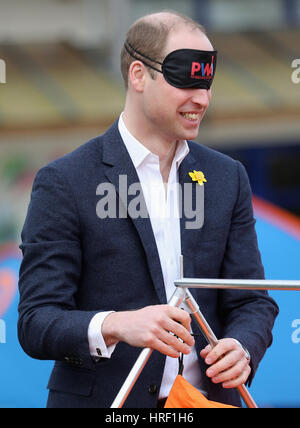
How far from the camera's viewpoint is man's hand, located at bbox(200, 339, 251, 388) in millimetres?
2043

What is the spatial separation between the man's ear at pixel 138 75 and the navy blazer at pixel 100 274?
0.15m

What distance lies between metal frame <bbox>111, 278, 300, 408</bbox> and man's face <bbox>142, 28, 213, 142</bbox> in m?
0.44

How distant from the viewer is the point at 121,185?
220 cm

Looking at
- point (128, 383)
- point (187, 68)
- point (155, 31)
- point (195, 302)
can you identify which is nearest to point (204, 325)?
point (195, 302)

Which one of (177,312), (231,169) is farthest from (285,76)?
(177,312)

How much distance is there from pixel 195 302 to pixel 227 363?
184 mm

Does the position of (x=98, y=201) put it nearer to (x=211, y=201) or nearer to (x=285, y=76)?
(x=211, y=201)

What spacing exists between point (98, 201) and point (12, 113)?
6.44 metres

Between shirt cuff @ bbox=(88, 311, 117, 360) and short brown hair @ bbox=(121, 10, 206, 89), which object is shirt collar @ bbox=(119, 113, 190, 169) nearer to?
short brown hair @ bbox=(121, 10, 206, 89)

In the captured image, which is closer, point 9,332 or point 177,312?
point 177,312

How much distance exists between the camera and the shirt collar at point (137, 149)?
88.7 inches

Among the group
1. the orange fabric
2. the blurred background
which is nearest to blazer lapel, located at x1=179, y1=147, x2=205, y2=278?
the orange fabric

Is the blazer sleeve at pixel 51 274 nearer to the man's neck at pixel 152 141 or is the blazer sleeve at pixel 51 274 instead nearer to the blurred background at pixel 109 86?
the man's neck at pixel 152 141

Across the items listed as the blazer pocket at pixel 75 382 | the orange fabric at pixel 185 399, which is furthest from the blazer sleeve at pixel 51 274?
the orange fabric at pixel 185 399
